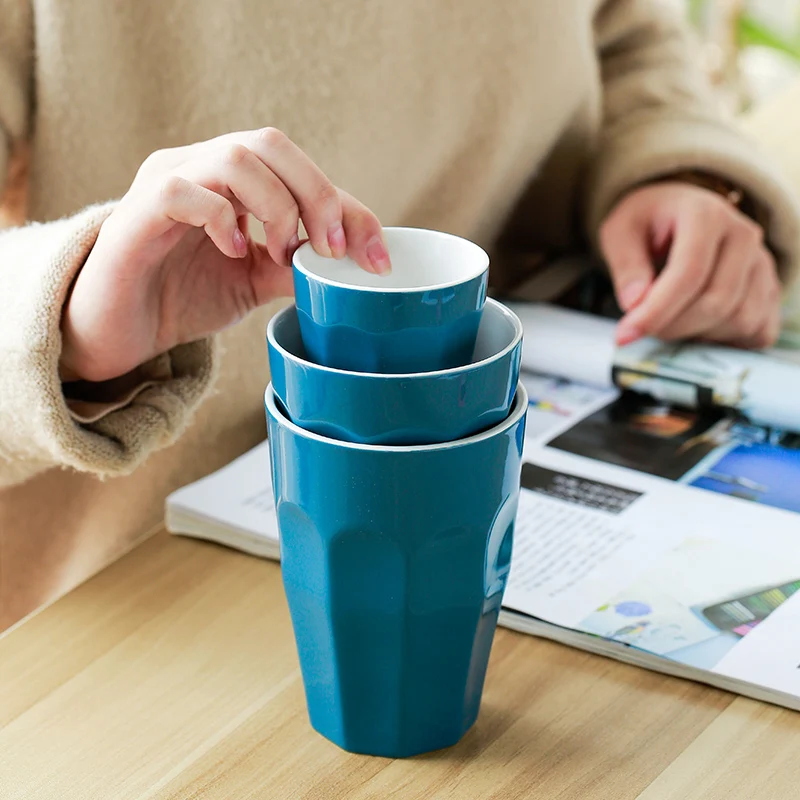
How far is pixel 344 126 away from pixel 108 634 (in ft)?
1.43

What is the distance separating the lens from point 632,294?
865mm

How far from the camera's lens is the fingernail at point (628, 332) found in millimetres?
824

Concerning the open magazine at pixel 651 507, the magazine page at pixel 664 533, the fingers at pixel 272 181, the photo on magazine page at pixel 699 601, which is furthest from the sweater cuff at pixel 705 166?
the fingers at pixel 272 181

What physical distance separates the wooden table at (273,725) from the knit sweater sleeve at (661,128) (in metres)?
0.54

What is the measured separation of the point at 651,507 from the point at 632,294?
0.25 meters

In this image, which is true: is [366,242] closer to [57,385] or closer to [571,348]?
[57,385]

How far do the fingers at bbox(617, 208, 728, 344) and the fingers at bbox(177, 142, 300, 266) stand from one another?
1.31 feet

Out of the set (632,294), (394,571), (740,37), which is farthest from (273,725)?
(740,37)

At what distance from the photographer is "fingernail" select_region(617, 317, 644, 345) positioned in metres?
0.82

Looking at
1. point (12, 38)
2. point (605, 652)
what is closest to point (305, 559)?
point (605, 652)

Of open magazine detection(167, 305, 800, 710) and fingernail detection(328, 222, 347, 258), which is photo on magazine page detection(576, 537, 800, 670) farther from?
fingernail detection(328, 222, 347, 258)

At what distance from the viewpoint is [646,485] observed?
69cm

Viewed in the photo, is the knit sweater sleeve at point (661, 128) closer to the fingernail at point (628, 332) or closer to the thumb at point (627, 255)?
the thumb at point (627, 255)

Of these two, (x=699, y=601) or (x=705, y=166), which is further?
(x=705, y=166)
